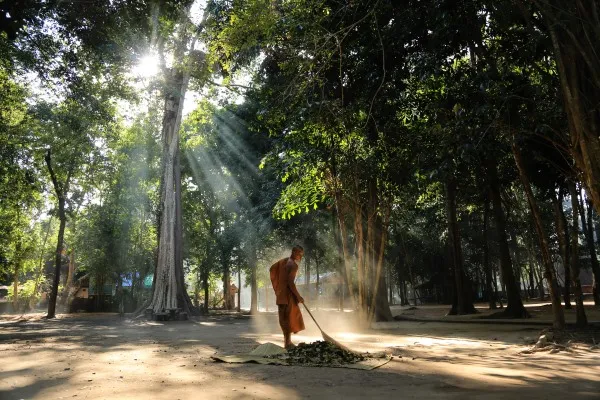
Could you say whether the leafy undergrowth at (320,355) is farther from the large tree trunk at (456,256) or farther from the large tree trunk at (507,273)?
the large tree trunk at (456,256)

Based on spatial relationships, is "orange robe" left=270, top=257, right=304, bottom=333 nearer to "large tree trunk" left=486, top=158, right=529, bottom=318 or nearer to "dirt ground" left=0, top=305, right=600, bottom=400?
"dirt ground" left=0, top=305, right=600, bottom=400

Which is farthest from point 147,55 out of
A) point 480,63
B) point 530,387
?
point 530,387

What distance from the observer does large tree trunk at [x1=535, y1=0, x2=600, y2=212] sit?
5887 millimetres

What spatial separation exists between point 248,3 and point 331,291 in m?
39.7

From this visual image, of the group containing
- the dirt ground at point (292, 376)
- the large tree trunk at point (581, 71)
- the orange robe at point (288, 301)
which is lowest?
the dirt ground at point (292, 376)

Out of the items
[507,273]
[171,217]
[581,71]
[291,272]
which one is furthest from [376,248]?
[171,217]

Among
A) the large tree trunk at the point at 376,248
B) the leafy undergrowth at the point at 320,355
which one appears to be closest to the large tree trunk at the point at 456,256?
the large tree trunk at the point at 376,248

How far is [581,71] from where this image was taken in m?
6.42

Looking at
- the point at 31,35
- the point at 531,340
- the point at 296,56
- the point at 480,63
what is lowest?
the point at 531,340

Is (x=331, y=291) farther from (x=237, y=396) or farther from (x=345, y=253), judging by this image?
(x=237, y=396)

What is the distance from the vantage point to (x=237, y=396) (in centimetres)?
426

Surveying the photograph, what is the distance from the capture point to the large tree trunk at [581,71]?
589cm

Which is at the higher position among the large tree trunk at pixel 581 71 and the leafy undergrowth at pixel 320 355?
the large tree trunk at pixel 581 71

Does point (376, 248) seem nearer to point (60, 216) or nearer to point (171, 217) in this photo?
point (171, 217)
